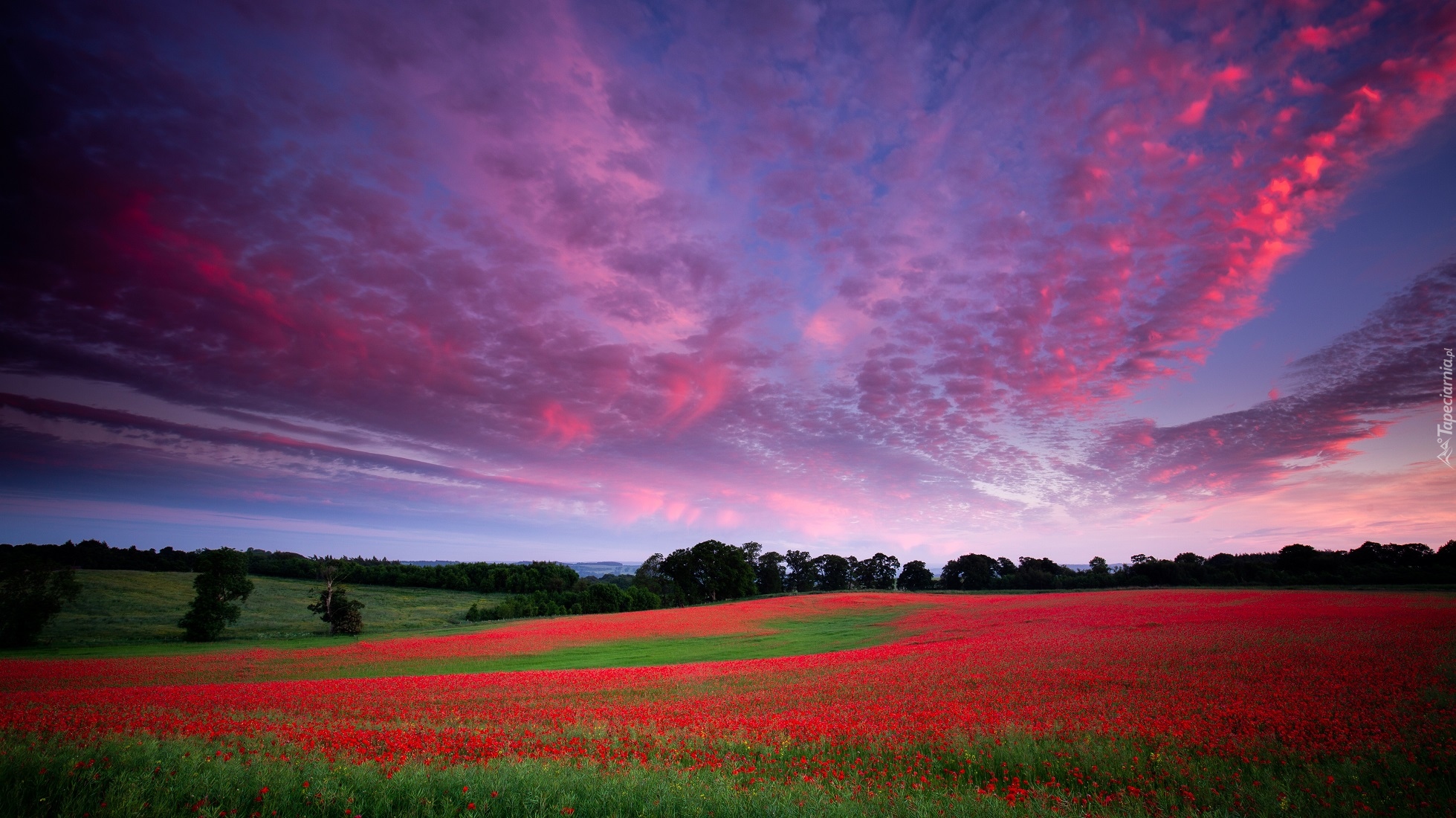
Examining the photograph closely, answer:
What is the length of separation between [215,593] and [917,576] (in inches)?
5298

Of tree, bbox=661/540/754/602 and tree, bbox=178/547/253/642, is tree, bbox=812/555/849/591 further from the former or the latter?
tree, bbox=178/547/253/642

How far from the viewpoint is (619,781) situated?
748 cm

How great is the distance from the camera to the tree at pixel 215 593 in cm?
4838

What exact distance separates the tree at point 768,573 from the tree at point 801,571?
8350 millimetres

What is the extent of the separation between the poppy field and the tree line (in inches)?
1363

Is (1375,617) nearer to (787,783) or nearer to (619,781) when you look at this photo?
(787,783)

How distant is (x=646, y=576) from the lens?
122688mm

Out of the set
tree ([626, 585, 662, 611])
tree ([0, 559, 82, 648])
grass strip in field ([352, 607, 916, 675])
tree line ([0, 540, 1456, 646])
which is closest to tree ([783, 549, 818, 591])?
tree line ([0, 540, 1456, 646])

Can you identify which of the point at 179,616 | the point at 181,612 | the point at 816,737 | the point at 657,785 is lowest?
the point at 179,616

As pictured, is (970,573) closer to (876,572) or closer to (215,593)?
(876,572)

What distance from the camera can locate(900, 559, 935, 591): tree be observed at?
139250 mm

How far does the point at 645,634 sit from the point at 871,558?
114948 millimetres

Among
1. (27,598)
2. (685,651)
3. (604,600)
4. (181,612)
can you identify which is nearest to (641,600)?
(604,600)

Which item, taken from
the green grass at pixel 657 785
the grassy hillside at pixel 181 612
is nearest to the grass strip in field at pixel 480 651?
the grassy hillside at pixel 181 612
